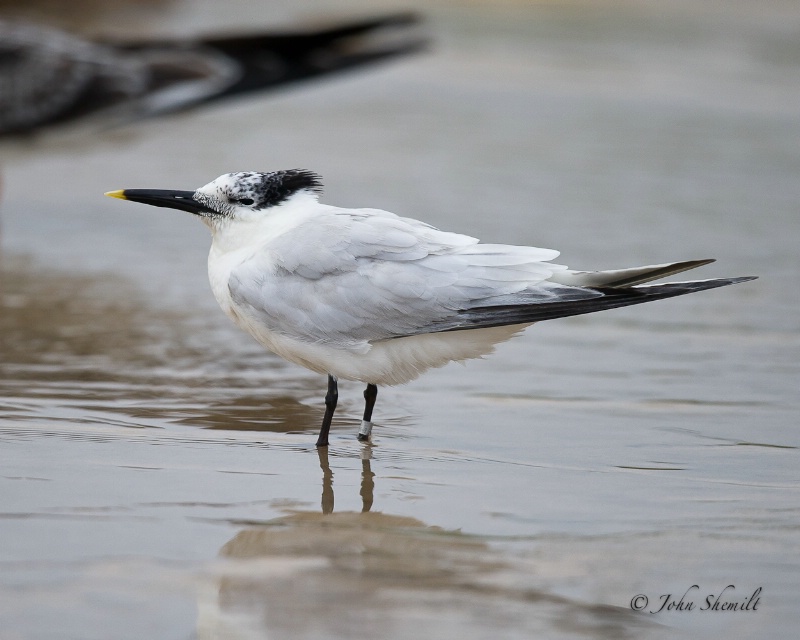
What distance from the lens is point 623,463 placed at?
3.61m

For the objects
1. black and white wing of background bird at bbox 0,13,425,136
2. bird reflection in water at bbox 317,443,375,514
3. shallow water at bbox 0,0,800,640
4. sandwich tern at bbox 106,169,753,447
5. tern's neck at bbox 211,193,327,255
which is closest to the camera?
shallow water at bbox 0,0,800,640

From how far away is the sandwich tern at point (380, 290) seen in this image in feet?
11.5

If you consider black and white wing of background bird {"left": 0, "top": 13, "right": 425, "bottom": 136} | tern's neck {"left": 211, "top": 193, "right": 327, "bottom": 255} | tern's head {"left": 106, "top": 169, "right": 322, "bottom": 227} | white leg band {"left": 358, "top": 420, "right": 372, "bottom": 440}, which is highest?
black and white wing of background bird {"left": 0, "top": 13, "right": 425, "bottom": 136}

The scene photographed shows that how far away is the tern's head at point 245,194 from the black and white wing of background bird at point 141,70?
5476 millimetres

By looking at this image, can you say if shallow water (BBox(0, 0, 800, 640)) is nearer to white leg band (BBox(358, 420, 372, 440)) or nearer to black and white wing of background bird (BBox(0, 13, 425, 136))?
white leg band (BBox(358, 420, 372, 440))

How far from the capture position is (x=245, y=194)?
3.81m

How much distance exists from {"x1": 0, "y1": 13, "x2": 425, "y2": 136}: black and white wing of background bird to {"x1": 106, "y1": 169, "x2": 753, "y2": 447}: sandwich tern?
564 cm

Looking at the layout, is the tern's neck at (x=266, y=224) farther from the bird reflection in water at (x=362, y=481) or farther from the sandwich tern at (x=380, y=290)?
the bird reflection in water at (x=362, y=481)

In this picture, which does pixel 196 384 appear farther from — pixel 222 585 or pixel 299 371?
pixel 222 585

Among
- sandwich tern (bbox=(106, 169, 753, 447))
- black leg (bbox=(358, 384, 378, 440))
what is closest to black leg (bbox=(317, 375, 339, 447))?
sandwich tern (bbox=(106, 169, 753, 447))

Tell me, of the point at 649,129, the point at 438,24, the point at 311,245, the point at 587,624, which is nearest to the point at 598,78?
the point at 649,129

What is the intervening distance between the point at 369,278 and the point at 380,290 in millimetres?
57

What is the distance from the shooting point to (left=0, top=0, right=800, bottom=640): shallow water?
8.61ft

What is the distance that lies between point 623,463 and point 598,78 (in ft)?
28.1
